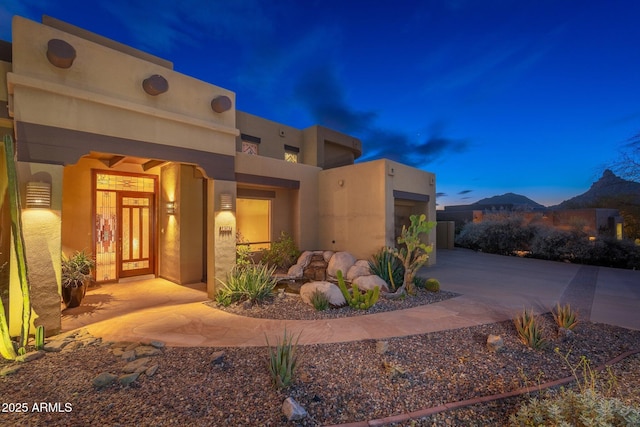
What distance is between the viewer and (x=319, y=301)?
5676mm

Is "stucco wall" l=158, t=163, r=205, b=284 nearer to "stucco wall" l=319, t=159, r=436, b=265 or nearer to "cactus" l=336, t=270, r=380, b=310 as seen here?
"stucco wall" l=319, t=159, r=436, b=265

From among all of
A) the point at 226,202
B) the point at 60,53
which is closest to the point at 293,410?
the point at 226,202

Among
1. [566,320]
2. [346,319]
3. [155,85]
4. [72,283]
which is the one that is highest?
[155,85]

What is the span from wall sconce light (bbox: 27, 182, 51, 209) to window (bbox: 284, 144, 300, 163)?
34.4 ft

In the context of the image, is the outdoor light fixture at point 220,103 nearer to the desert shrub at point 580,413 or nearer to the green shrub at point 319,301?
the green shrub at point 319,301

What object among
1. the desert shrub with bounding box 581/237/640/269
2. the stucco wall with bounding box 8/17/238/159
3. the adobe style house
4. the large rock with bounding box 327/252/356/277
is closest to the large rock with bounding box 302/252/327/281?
the large rock with bounding box 327/252/356/277

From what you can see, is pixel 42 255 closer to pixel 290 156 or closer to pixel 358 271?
pixel 358 271

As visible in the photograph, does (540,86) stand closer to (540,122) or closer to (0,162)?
(540,122)

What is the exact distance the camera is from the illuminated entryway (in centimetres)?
781

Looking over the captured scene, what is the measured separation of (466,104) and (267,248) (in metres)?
16.9

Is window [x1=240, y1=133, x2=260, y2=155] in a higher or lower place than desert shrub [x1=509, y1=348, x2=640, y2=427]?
higher

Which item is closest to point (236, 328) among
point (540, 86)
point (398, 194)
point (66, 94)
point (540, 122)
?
point (66, 94)

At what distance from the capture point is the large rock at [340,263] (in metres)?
8.55

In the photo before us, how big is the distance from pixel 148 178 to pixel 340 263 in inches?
272
